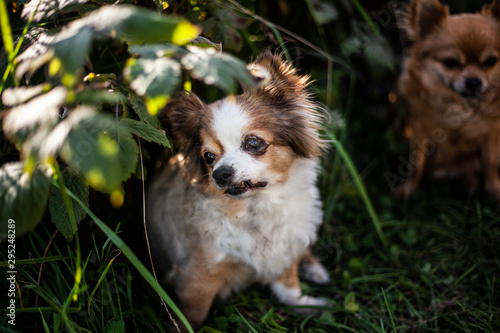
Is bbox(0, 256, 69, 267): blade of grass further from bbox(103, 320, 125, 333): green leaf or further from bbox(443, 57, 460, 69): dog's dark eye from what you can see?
bbox(443, 57, 460, 69): dog's dark eye

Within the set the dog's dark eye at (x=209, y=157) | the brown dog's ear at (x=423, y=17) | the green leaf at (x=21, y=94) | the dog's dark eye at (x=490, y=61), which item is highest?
the green leaf at (x=21, y=94)

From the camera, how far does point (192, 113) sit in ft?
5.82

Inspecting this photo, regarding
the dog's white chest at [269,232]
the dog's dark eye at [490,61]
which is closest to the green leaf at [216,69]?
the dog's white chest at [269,232]

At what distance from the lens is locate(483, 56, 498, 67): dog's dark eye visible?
2.49m

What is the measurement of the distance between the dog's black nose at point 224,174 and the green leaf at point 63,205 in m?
0.51

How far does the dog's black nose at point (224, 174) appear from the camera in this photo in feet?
5.24

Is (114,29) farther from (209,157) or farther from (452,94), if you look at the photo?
(452,94)

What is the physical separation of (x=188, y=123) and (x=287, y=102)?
475 millimetres

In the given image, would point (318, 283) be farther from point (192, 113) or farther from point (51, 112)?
point (51, 112)

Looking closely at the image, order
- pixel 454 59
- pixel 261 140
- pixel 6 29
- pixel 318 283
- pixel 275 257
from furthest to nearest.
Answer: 1. pixel 454 59
2. pixel 318 283
3. pixel 275 257
4. pixel 261 140
5. pixel 6 29

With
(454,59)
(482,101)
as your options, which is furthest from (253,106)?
(482,101)

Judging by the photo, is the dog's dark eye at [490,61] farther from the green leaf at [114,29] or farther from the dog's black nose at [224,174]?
the green leaf at [114,29]

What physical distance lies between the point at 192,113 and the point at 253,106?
0.97 ft

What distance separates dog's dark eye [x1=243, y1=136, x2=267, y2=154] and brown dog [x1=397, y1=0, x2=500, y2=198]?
1605 mm
